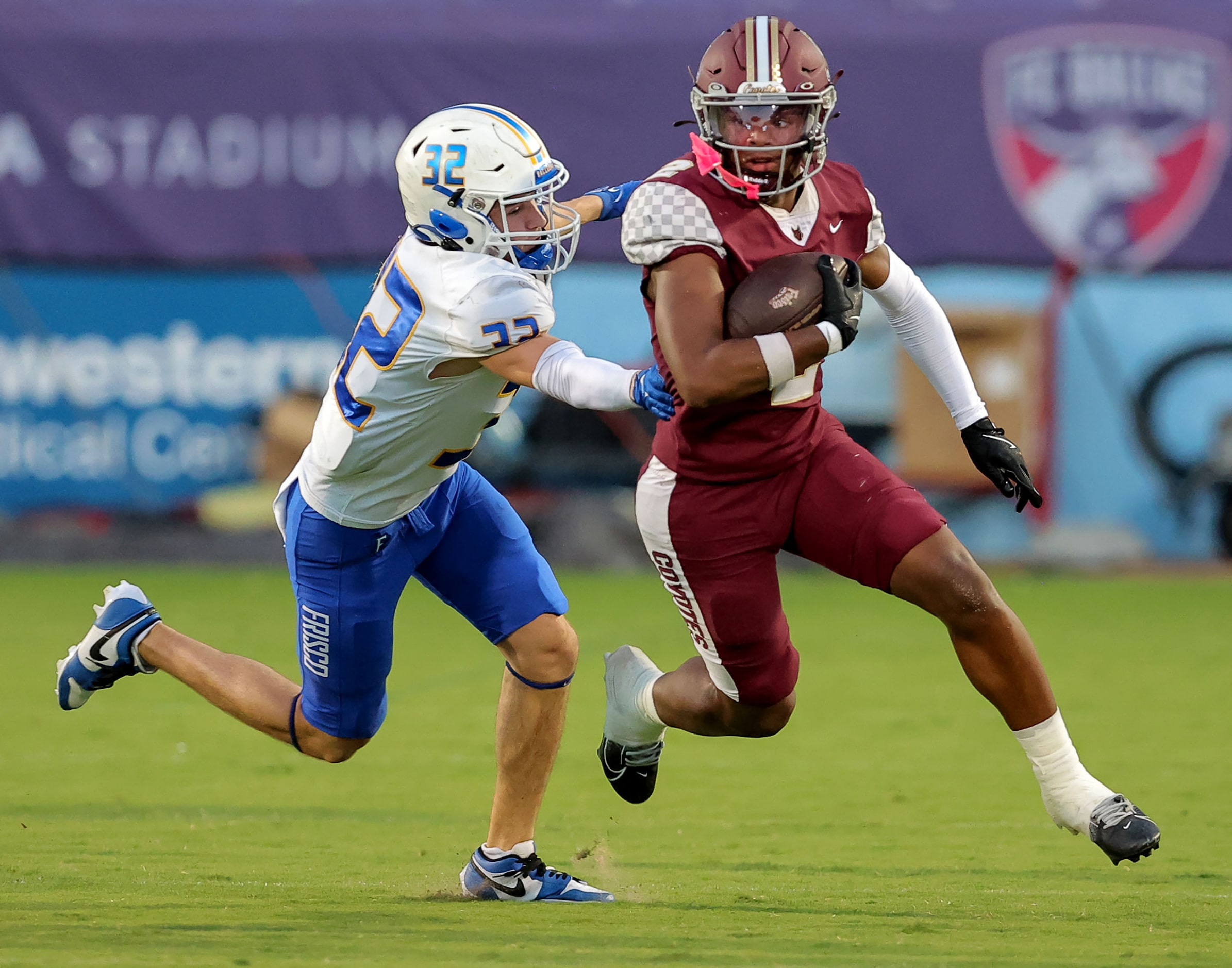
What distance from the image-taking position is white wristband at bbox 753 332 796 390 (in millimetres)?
3902

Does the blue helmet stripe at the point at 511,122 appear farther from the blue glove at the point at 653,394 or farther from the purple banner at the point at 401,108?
the purple banner at the point at 401,108

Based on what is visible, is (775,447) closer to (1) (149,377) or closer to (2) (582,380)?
(2) (582,380)

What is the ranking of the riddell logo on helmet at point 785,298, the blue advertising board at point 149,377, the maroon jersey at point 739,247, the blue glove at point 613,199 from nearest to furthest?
the riddell logo on helmet at point 785,298 → the maroon jersey at point 739,247 → the blue glove at point 613,199 → the blue advertising board at point 149,377

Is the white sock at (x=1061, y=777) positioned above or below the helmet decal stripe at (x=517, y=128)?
below

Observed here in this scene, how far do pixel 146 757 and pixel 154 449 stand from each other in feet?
21.2

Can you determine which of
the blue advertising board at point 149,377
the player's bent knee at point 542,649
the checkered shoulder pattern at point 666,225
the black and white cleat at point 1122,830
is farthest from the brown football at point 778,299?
the blue advertising board at point 149,377

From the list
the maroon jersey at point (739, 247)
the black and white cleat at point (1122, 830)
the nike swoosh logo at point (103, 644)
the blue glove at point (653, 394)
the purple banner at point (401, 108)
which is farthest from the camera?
the purple banner at point (401, 108)

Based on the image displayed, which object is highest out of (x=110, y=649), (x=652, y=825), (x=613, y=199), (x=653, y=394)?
(x=653, y=394)

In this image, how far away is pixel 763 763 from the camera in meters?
6.25

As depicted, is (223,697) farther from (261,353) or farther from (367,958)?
(261,353)

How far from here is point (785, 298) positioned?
13.1ft

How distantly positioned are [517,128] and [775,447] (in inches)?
38.2

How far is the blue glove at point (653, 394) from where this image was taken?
12.3ft

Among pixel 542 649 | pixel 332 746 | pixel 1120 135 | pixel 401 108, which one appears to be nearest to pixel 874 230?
pixel 542 649
